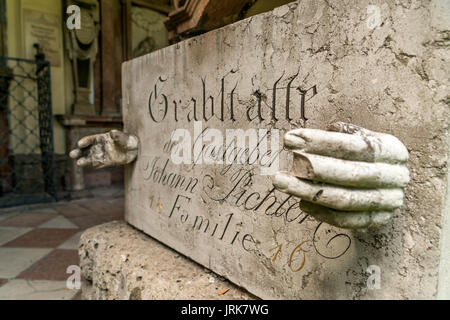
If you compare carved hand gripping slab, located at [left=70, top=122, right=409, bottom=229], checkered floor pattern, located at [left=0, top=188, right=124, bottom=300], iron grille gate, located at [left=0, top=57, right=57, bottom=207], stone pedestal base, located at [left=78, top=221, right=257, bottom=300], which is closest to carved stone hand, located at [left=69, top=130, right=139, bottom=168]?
stone pedestal base, located at [left=78, top=221, right=257, bottom=300]

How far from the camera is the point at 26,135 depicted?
383 centimetres

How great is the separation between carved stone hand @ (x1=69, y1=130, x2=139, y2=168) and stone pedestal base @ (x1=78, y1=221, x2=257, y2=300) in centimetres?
44

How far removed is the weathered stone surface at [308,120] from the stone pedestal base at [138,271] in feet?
0.21

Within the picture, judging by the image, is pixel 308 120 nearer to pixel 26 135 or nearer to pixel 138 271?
pixel 138 271

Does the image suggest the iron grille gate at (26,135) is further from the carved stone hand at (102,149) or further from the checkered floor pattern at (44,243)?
the carved stone hand at (102,149)

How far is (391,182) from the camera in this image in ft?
1.73

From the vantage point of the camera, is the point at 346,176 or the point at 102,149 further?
the point at 102,149

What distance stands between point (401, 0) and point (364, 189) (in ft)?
1.46

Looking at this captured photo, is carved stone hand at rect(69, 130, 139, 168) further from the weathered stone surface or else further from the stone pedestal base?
the stone pedestal base

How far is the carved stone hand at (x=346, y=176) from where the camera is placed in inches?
19.5

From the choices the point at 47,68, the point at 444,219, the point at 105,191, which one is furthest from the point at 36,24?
the point at 444,219

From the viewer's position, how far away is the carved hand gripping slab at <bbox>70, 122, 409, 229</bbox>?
0.50m

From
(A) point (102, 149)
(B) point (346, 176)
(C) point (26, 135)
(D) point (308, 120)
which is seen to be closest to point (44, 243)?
(A) point (102, 149)

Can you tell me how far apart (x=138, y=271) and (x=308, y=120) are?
38.2 inches
